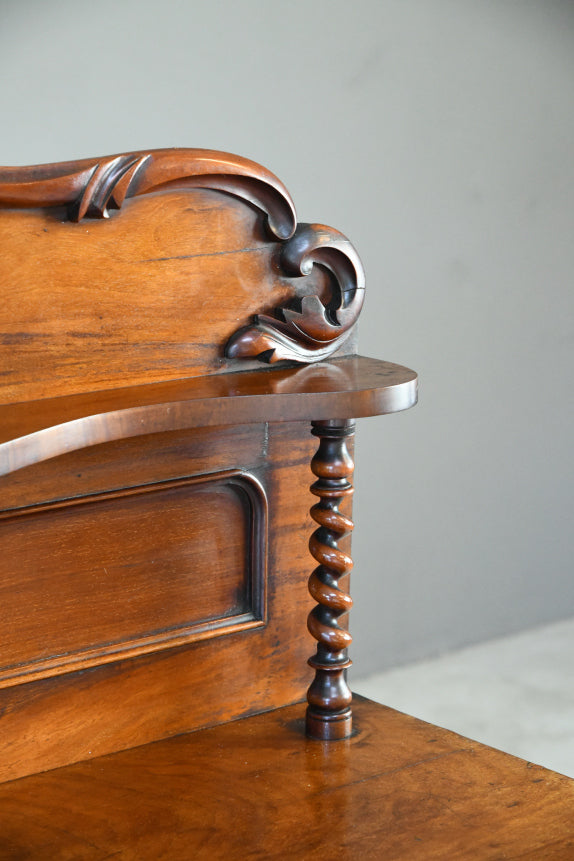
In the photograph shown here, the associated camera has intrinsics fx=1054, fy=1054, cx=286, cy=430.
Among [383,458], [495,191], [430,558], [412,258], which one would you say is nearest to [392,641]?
[430,558]

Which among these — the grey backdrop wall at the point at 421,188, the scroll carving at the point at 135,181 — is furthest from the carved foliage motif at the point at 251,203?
the grey backdrop wall at the point at 421,188

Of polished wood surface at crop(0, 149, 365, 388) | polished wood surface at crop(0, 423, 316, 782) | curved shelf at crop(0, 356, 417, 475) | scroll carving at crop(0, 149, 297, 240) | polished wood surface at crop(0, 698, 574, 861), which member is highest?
scroll carving at crop(0, 149, 297, 240)

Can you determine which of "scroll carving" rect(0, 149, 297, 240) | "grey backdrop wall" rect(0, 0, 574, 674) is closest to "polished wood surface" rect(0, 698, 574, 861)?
"scroll carving" rect(0, 149, 297, 240)

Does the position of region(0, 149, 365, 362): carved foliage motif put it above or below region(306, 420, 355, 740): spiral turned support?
above

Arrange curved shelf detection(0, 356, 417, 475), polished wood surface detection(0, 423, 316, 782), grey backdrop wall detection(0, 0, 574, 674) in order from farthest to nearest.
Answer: grey backdrop wall detection(0, 0, 574, 674), polished wood surface detection(0, 423, 316, 782), curved shelf detection(0, 356, 417, 475)

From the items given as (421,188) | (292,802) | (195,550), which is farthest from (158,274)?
(421,188)

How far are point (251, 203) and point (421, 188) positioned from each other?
5.79 feet

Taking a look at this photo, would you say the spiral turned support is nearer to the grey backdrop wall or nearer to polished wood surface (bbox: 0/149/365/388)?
polished wood surface (bbox: 0/149/365/388)

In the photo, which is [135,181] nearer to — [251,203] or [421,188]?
[251,203]

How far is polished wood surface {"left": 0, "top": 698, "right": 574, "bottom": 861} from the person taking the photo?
3.74ft

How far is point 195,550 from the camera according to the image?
1355 mm

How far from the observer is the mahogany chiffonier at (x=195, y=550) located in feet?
3.80

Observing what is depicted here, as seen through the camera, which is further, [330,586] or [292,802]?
[330,586]

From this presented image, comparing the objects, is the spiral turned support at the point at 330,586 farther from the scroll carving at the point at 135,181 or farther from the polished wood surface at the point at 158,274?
the scroll carving at the point at 135,181
